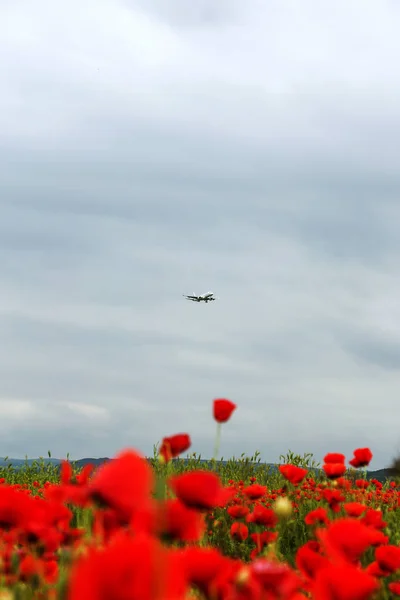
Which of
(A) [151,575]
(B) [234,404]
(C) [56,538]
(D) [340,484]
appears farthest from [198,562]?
(D) [340,484]

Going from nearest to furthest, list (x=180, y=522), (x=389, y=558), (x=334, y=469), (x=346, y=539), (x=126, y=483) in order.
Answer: (x=126, y=483), (x=180, y=522), (x=346, y=539), (x=389, y=558), (x=334, y=469)

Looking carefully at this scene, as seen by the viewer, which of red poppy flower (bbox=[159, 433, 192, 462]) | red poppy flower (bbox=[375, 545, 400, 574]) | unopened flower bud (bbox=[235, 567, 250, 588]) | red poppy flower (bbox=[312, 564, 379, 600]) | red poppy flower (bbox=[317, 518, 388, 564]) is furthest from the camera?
red poppy flower (bbox=[375, 545, 400, 574])

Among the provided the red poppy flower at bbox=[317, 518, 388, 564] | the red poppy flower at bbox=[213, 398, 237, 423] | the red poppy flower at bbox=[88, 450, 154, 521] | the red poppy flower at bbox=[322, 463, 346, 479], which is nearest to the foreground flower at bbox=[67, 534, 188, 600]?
the red poppy flower at bbox=[88, 450, 154, 521]

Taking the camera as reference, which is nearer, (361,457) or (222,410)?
(222,410)

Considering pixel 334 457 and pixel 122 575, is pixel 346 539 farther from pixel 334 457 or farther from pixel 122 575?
pixel 334 457

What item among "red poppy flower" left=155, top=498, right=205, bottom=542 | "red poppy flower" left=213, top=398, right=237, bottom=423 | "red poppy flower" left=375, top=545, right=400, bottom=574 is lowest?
"red poppy flower" left=375, top=545, right=400, bottom=574

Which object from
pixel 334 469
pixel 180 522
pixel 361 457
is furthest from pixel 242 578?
pixel 361 457

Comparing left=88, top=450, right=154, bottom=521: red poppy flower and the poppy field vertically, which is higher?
left=88, top=450, right=154, bottom=521: red poppy flower

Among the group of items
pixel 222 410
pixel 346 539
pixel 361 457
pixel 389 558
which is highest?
pixel 222 410

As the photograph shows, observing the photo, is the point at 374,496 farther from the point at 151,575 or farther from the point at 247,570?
the point at 151,575

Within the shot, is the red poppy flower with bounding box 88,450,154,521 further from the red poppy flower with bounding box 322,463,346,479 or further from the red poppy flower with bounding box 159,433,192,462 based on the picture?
the red poppy flower with bounding box 322,463,346,479

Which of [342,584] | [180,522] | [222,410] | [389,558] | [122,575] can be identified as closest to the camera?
[122,575]

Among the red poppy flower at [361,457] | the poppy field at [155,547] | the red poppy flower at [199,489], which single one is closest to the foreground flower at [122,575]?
the poppy field at [155,547]

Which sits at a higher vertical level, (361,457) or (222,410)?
(222,410)
